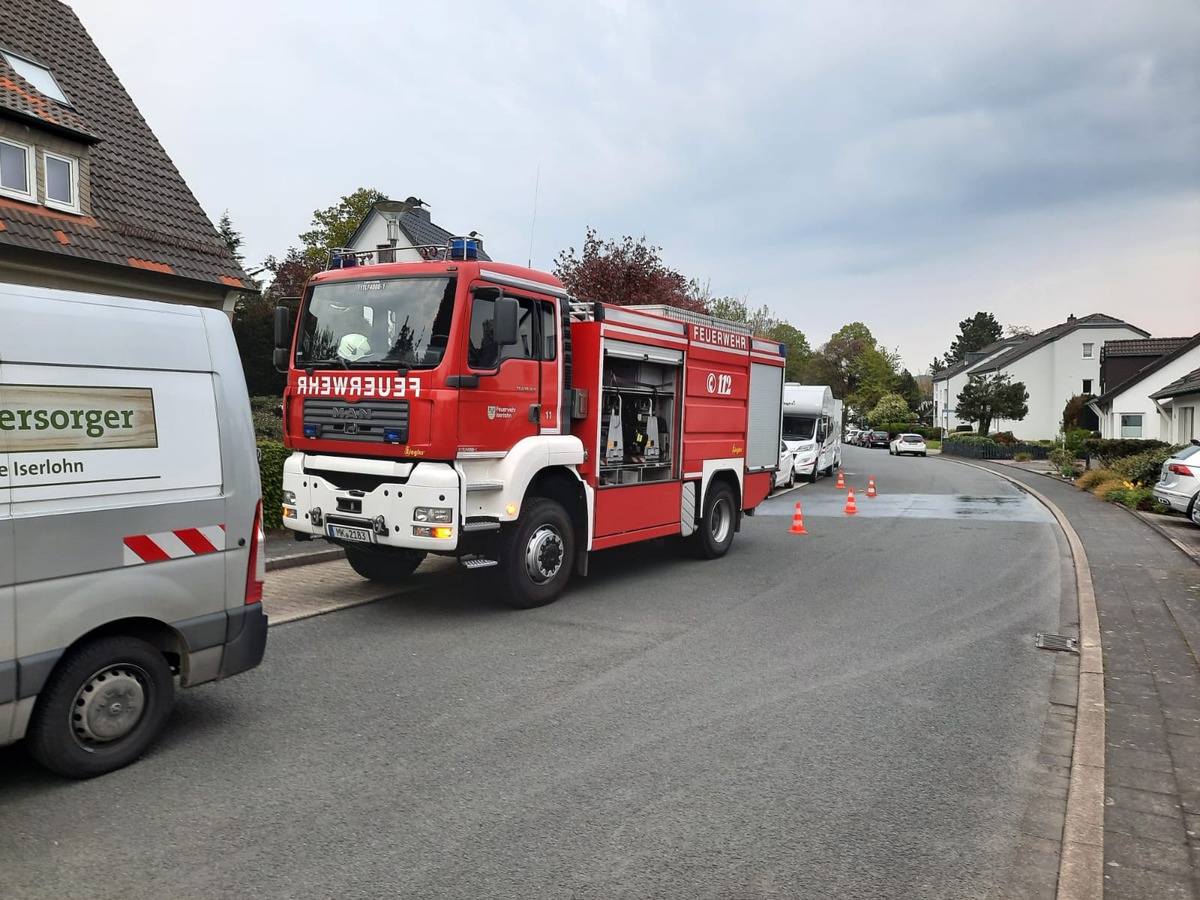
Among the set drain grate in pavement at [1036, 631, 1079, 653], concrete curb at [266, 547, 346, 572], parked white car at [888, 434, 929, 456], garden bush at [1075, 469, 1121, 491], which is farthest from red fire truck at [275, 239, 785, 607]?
parked white car at [888, 434, 929, 456]

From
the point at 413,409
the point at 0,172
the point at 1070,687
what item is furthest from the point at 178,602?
the point at 0,172

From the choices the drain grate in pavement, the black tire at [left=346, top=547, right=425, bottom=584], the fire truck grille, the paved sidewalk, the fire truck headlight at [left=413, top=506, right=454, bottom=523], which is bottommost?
the drain grate in pavement

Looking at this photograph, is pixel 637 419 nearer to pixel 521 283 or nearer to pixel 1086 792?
pixel 521 283

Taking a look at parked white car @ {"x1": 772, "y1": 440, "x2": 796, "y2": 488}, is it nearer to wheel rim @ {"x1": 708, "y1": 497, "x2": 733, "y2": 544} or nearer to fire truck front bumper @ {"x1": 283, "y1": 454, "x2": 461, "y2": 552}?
wheel rim @ {"x1": 708, "y1": 497, "x2": 733, "y2": 544}

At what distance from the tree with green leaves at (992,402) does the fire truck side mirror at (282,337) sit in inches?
2158

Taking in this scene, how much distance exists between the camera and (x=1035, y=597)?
9281 mm

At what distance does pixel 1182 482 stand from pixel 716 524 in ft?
31.9

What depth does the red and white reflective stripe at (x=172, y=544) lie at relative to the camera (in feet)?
14.1

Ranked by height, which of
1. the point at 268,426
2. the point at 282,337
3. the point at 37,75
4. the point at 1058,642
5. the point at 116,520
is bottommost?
the point at 1058,642

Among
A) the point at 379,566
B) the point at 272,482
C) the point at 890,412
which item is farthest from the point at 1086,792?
the point at 890,412

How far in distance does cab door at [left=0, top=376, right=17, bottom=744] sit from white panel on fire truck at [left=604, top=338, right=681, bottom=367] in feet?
18.5

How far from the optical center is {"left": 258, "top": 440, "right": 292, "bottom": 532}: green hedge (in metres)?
11.0

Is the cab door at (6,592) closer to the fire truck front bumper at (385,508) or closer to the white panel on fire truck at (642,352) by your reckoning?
the fire truck front bumper at (385,508)

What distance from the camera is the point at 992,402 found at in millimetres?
55812
